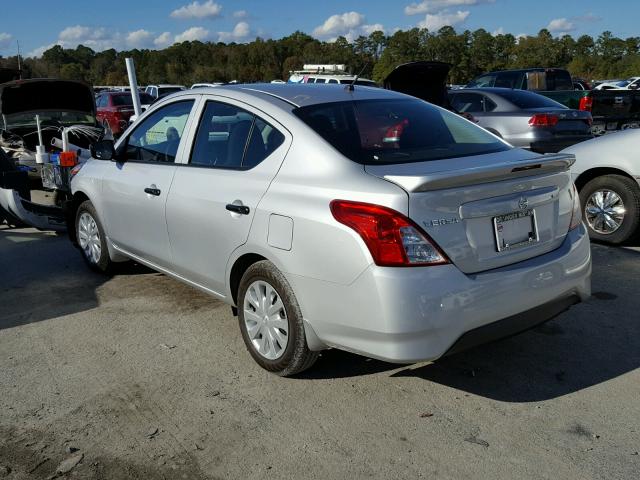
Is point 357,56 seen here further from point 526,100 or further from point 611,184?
point 611,184

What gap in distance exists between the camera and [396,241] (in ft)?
9.73

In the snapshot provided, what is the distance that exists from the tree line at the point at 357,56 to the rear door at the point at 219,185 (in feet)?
207

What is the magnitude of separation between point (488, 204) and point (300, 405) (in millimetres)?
1479

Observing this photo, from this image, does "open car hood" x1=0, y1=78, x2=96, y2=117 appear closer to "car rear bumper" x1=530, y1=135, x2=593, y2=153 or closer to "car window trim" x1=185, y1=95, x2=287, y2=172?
"car window trim" x1=185, y1=95, x2=287, y2=172

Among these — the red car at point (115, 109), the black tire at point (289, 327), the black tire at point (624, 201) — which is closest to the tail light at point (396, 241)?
the black tire at point (289, 327)

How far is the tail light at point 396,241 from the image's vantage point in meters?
2.97

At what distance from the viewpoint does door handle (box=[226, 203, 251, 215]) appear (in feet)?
12.0

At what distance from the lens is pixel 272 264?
11.6 feet

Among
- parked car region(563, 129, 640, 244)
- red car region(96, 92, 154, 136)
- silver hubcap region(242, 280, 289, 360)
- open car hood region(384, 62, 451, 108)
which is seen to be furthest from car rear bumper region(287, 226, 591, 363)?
red car region(96, 92, 154, 136)

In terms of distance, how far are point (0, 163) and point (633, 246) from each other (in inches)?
278

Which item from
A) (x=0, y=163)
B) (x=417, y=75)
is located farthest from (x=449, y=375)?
(x=417, y=75)

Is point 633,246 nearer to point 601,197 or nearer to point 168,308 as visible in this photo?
point 601,197

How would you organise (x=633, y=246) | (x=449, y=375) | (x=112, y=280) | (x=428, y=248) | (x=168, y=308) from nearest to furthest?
(x=428, y=248) → (x=449, y=375) → (x=168, y=308) → (x=112, y=280) → (x=633, y=246)

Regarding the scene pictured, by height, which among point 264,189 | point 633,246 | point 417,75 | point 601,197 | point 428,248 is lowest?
point 633,246
